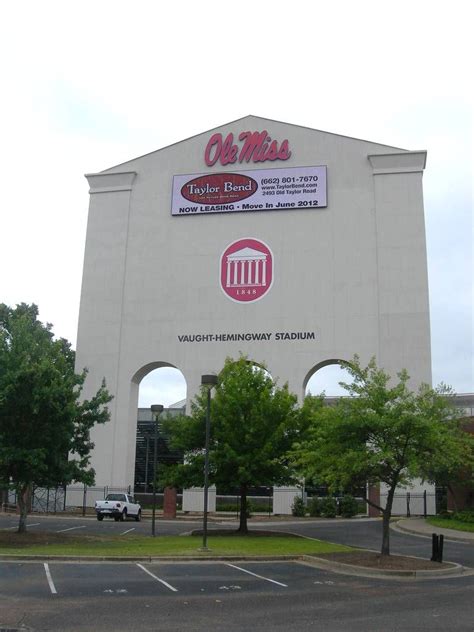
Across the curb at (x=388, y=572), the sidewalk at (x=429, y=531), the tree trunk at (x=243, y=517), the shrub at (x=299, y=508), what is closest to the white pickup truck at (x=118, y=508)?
the shrub at (x=299, y=508)

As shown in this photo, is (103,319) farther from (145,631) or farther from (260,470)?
(145,631)

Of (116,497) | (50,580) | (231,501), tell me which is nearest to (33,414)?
(50,580)

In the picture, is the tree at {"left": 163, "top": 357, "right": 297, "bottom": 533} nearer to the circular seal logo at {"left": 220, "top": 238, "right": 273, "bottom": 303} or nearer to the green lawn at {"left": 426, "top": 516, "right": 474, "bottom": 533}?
the green lawn at {"left": 426, "top": 516, "right": 474, "bottom": 533}

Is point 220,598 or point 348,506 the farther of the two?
point 348,506

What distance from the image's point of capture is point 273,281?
4500cm

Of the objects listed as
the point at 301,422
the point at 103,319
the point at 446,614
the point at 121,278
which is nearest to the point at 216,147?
the point at 121,278

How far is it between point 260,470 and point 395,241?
21274mm

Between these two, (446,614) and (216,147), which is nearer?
(446,614)

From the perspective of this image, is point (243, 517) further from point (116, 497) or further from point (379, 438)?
point (116, 497)

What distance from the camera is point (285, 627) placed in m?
10.5

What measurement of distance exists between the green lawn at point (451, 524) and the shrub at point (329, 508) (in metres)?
6.00

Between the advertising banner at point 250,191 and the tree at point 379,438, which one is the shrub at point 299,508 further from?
the tree at point 379,438

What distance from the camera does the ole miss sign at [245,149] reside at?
46.9 meters

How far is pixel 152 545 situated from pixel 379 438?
27.1ft
